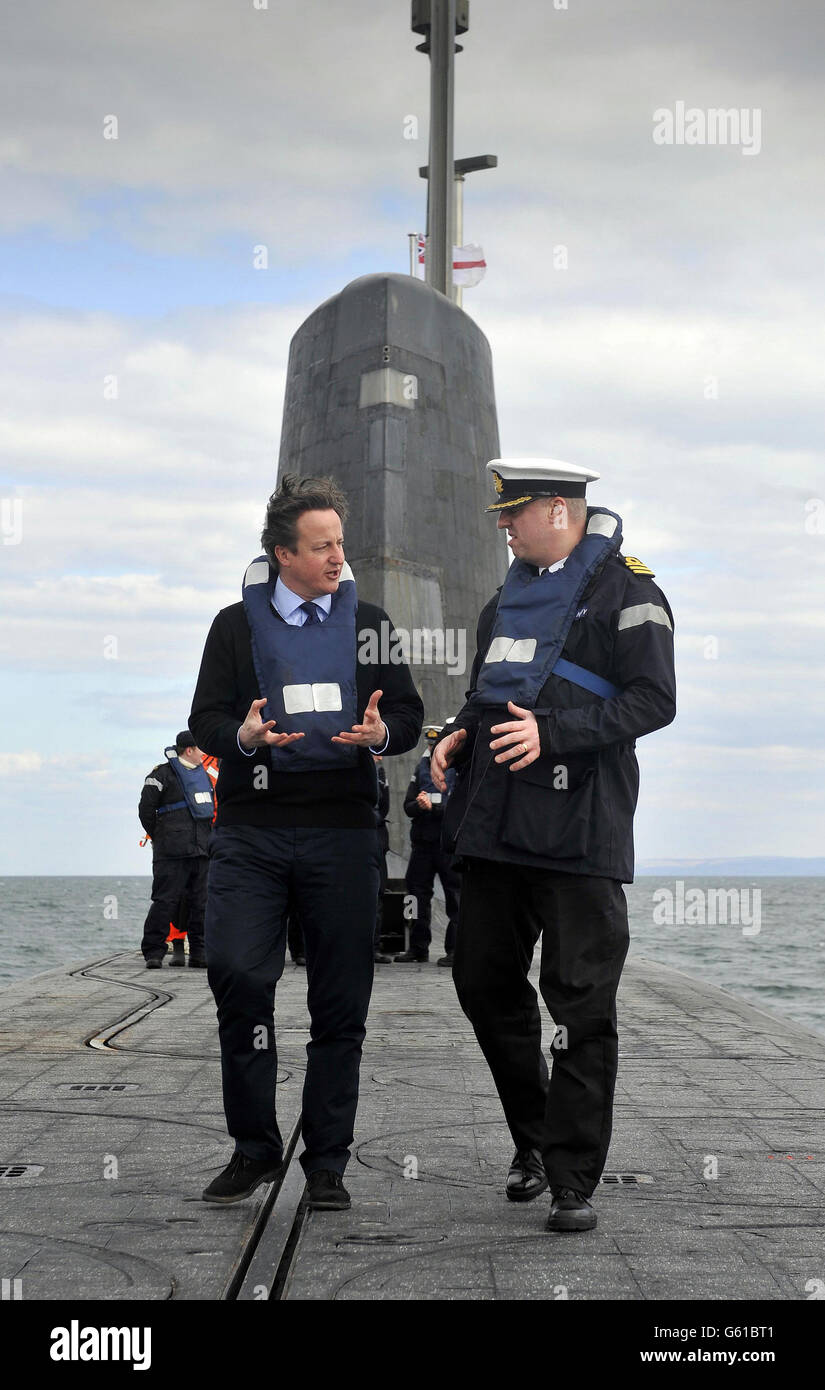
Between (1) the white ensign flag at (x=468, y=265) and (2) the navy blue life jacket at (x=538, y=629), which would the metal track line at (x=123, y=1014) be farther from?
(1) the white ensign flag at (x=468, y=265)

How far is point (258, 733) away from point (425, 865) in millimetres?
9442

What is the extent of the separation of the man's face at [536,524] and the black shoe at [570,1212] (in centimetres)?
176

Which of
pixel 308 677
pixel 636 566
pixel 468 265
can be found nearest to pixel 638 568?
pixel 636 566

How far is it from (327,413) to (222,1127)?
13421 millimetres

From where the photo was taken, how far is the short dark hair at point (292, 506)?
14.9 ft

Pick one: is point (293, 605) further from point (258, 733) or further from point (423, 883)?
point (423, 883)

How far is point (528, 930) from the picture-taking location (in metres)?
4.41

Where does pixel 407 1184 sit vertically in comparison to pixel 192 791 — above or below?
below

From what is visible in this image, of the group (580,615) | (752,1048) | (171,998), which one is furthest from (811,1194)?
(171,998)

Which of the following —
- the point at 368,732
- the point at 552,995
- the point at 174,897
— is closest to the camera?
the point at 552,995

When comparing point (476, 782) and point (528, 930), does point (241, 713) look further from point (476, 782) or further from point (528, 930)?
point (528, 930)

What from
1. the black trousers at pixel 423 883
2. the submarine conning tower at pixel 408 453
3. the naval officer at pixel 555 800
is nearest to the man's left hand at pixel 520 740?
the naval officer at pixel 555 800

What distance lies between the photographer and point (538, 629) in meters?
4.35

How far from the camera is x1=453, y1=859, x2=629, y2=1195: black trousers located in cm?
402
